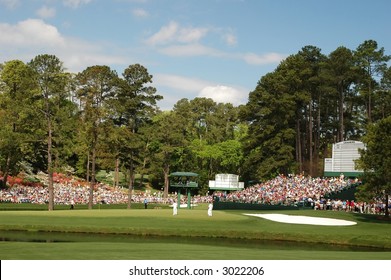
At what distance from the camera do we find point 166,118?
85.4 m

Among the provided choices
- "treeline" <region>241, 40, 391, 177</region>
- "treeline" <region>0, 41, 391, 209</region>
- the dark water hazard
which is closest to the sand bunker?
the dark water hazard

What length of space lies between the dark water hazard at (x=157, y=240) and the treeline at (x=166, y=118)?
18.9 meters

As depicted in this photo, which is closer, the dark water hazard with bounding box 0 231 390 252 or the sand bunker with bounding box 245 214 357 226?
the dark water hazard with bounding box 0 231 390 252

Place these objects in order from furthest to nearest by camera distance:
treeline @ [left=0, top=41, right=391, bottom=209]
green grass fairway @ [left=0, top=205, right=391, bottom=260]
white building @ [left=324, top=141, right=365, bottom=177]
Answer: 1. white building @ [left=324, top=141, right=365, bottom=177]
2. treeline @ [left=0, top=41, right=391, bottom=209]
3. green grass fairway @ [left=0, top=205, right=391, bottom=260]

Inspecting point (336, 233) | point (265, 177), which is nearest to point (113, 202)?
point (265, 177)

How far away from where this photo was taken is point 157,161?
86.2m

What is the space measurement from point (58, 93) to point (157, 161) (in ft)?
112

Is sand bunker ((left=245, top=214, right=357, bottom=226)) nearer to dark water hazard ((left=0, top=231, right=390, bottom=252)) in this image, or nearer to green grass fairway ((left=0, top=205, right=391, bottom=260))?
green grass fairway ((left=0, top=205, right=391, bottom=260))

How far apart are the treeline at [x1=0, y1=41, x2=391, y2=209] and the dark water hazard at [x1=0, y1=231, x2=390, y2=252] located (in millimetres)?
18927

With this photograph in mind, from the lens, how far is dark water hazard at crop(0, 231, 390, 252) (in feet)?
101

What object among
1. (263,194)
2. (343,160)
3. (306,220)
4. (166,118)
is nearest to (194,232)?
(306,220)

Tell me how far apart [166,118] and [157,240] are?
53921 millimetres

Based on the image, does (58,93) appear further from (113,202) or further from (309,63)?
(309,63)

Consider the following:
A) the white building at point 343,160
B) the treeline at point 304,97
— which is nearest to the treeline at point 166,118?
the treeline at point 304,97
